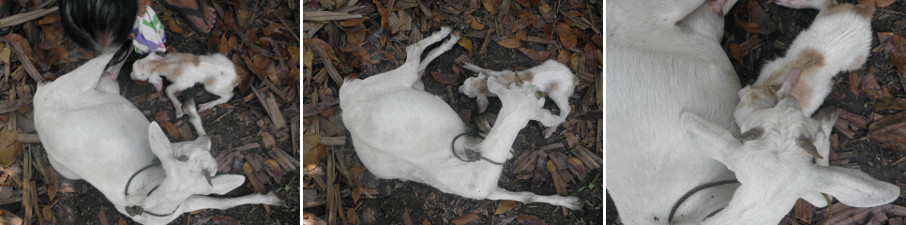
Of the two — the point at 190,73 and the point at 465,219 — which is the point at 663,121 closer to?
the point at 465,219

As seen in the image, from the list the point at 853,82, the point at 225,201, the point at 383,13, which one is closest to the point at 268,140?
the point at 225,201

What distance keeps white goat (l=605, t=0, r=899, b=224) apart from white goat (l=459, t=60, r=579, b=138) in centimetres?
13

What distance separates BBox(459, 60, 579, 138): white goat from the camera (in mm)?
1579

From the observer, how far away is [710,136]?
1.40 meters

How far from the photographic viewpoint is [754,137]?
131cm

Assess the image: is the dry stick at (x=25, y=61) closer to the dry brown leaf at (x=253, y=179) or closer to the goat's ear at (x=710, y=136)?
the dry brown leaf at (x=253, y=179)

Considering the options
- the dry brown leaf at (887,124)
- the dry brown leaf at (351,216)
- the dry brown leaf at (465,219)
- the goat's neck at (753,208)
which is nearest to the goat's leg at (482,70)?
the dry brown leaf at (465,219)

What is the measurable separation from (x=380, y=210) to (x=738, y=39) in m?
1.35

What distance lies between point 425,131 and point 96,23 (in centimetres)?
108

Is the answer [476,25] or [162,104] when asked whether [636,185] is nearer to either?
[476,25]

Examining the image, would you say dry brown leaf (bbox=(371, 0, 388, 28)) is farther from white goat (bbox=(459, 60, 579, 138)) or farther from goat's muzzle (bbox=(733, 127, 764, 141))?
goat's muzzle (bbox=(733, 127, 764, 141))

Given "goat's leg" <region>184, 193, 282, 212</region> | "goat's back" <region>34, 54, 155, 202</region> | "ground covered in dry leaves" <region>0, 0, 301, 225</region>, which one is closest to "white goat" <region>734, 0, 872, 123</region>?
"ground covered in dry leaves" <region>0, 0, 301, 225</region>

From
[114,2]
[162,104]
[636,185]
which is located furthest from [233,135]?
Result: [636,185]

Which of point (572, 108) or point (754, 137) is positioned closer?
A: point (754, 137)
